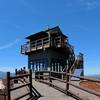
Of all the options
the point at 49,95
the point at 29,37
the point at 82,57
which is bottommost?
the point at 49,95

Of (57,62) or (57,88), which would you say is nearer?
(57,88)

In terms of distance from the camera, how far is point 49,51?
3775cm

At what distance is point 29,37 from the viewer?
1665 inches

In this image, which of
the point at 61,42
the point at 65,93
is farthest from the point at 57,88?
the point at 61,42

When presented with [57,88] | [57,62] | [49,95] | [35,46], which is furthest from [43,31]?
[49,95]

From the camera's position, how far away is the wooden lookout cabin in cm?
3759

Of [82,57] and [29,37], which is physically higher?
[29,37]

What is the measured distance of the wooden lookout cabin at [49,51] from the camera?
3759 cm

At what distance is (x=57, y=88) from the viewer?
17.4 metres

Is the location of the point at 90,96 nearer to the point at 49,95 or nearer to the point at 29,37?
the point at 49,95

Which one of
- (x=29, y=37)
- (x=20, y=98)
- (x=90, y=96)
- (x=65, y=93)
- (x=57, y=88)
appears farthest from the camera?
(x=29, y=37)

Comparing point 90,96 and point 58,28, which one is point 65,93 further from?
point 58,28

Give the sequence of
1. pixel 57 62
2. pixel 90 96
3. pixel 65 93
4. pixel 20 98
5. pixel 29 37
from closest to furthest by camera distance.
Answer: pixel 20 98 < pixel 90 96 < pixel 65 93 < pixel 57 62 < pixel 29 37

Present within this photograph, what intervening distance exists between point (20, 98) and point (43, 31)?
2747 cm
